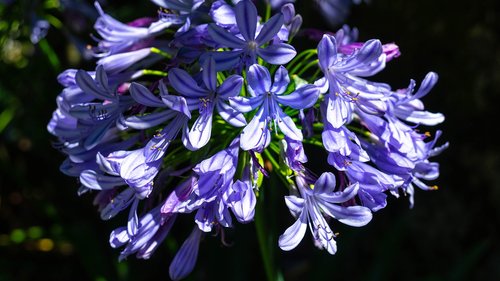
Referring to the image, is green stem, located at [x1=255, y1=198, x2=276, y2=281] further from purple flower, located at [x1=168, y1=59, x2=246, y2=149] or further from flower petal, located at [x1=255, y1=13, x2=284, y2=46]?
flower petal, located at [x1=255, y1=13, x2=284, y2=46]

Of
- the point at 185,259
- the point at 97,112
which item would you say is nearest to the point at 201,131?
the point at 97,112

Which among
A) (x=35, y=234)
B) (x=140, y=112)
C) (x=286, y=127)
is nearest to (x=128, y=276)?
(x=35, y=234)

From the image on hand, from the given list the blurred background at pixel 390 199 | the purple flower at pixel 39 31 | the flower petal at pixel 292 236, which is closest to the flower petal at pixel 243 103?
the flower petal at pixel 292 236

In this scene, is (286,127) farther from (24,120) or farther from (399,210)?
(24,120)

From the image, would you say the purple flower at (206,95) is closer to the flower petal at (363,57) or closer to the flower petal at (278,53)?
the flower petal at (278,53)

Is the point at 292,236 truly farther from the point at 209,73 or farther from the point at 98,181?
the point at 98,181

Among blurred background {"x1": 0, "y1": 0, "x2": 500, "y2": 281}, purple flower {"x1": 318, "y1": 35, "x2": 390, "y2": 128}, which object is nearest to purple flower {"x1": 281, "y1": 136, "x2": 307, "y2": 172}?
purple flower {"x1": 318, "y1": 35, "x2": 390, "y2": 128}

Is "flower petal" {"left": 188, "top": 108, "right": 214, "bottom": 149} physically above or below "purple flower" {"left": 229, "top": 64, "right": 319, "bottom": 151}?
below
